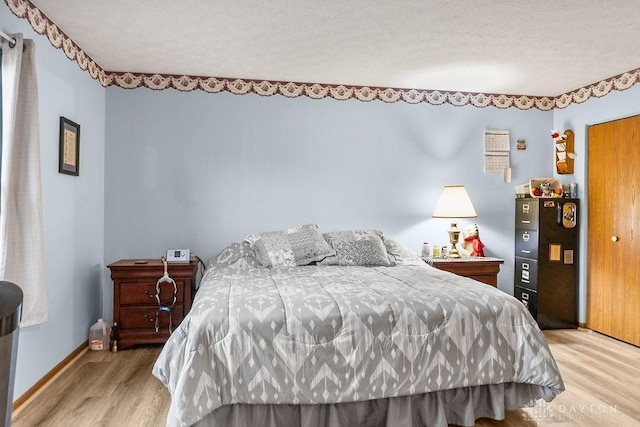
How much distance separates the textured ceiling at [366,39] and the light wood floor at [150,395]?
2.38 meters

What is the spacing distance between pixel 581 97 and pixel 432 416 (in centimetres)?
369

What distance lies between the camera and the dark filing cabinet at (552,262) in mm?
4305

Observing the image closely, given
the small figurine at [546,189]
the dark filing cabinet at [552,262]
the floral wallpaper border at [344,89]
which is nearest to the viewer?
the floral wallpaper border at [344,89]

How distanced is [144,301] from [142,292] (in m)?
0.07

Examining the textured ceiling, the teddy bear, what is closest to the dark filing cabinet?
the teddy bear

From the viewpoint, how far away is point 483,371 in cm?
229

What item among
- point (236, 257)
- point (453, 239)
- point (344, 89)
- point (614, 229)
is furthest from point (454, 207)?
point (236, 257)

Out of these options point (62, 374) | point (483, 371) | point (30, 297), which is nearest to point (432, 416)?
point (483, 371)

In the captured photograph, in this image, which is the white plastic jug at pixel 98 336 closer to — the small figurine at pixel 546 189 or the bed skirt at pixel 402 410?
the bed skirt at pixel 402 410

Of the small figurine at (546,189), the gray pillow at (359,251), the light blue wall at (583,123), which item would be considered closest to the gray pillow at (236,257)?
the gray pillow at (359,251)

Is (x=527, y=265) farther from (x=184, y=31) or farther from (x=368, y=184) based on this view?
(x=184, y=31)

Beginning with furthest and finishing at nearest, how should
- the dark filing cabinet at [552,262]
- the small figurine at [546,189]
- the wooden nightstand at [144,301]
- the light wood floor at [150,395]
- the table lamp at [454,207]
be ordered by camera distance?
the small figurine at [546,189], the dark filing cabinet at [552,262], the table lamp at [454,207], the wooden nightstand at [144,301], the light wood floor at [150,395]

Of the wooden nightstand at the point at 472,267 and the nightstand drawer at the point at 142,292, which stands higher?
the wooden nightstand at the point at 472,267

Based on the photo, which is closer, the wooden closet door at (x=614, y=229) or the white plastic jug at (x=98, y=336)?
the white plastic jug at (x=98, y=336)
